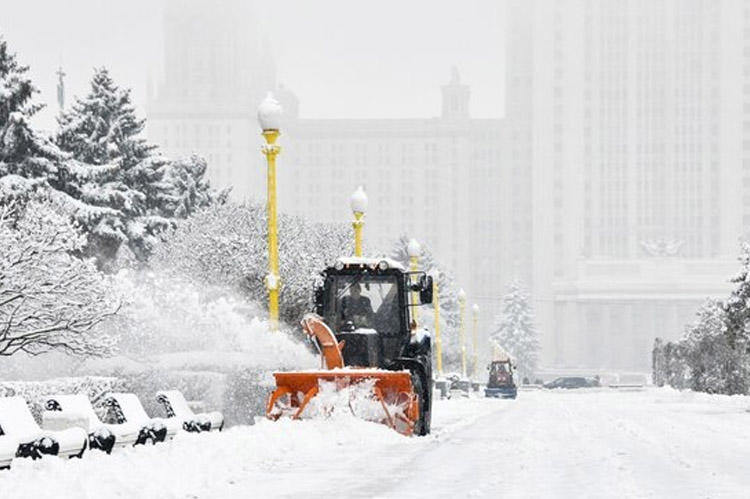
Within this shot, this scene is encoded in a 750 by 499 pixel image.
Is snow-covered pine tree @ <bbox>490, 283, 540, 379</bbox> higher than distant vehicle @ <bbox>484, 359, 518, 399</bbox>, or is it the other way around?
distant vehicle @ <bbox>484, 359, 518, 399</bbox>

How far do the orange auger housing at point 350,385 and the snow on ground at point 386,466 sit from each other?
17.8 inches

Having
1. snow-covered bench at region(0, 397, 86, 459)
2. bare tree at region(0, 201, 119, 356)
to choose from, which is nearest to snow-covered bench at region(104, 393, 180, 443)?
snow-covered bench at region(0, 397, 86, 459)

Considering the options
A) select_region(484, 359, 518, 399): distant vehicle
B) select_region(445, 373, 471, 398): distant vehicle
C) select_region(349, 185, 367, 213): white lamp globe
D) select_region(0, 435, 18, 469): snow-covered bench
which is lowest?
select_region(484, 359, 518, 399): distant vehicle

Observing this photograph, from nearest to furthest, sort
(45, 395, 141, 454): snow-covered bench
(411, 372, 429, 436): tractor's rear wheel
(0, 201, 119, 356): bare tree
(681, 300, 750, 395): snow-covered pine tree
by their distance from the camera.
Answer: (45, 395, 141, 454): snow-covered bench
(411, 372, 429, 436): tractor's rear wheel
(0, 201, 119, 356): bare tree
(681, 300, 750, 395): snow-covered pine tree

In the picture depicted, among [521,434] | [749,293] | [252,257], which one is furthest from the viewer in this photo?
[252,257]

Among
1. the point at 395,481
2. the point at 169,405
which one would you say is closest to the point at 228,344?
the point at 169,405

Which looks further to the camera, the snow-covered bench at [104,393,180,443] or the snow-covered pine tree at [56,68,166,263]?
the snow-covered pine tree at [56,68,166,263]

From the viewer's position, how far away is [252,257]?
47.9 metres

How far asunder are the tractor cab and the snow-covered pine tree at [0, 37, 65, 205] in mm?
19515

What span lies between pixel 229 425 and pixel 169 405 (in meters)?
3.31

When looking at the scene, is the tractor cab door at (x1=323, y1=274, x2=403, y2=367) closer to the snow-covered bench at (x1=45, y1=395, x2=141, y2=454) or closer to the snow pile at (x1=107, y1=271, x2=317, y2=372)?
the snow pile at (x1=107, y1=271, x2=317, y2=372)

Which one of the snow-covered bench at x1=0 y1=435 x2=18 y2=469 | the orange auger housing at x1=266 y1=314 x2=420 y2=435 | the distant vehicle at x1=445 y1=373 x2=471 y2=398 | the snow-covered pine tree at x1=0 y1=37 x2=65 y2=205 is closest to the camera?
the snow-covered bench at x1=0 y1=435 x2=18 y2=469

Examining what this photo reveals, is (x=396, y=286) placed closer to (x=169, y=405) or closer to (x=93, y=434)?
(x=169, y=405)

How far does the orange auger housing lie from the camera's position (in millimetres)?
20609
